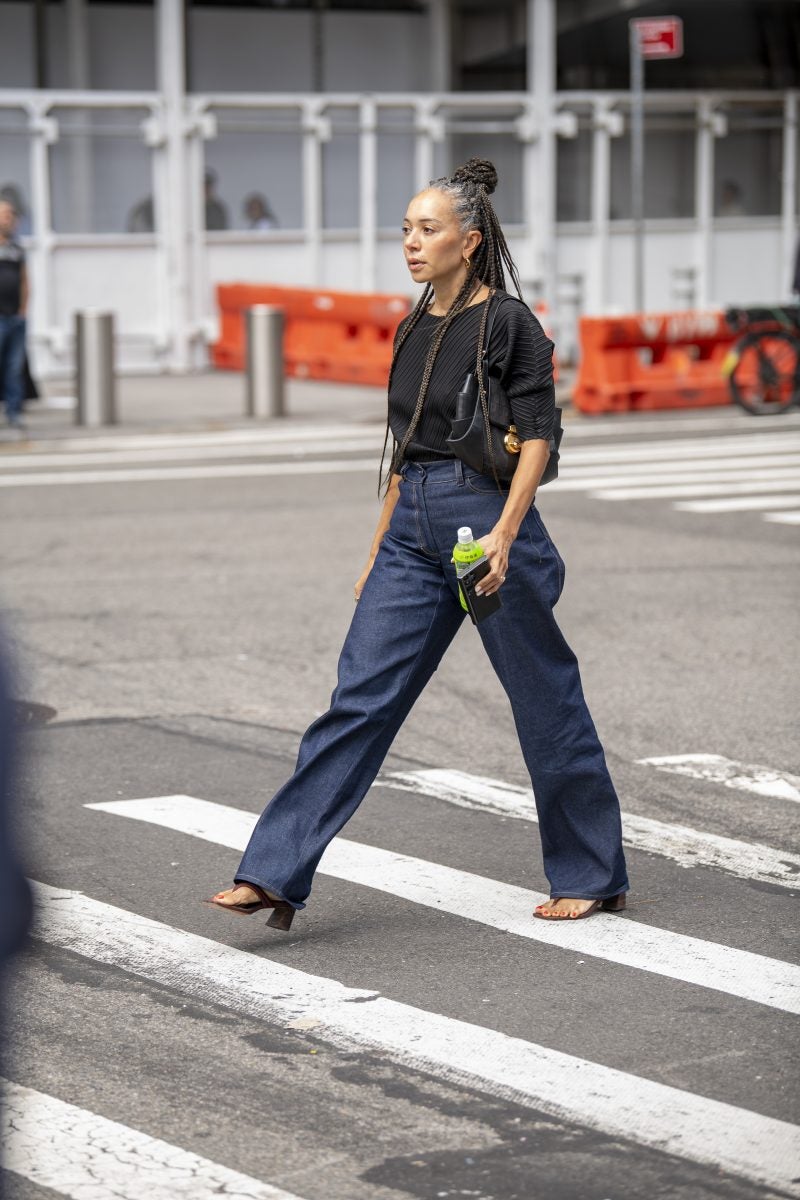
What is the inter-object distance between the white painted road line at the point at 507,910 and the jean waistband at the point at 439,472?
120 centimetres

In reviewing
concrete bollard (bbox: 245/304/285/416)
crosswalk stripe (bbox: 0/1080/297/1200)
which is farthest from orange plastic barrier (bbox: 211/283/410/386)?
crosswalk stripe (bbox: 0/1080/297/1200)

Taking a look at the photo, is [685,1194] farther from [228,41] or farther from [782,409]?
[228,41]

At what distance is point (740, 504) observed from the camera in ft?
44.4

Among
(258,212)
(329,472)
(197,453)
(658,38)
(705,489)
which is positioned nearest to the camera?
(705,489)

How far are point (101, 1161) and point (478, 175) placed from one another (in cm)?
267

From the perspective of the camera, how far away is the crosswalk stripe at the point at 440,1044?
12.8ft

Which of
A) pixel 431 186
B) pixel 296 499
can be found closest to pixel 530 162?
pixel 296 499

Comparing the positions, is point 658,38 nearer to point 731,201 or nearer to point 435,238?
point 731,201

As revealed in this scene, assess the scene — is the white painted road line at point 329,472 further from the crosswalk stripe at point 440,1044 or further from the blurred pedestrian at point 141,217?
the blurred pedestrian at point 141,217

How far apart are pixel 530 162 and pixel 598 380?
7654 millimetres

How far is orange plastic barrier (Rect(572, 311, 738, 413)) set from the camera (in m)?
19.2

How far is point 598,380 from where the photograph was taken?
19.5 m

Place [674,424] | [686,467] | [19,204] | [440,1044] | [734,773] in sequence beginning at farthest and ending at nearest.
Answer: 1. [19,204]
2. [674,424]
3. [686,467]
4. [734,773]
5. [440,1044]

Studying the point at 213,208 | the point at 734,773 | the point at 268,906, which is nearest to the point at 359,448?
the point at 213,208
